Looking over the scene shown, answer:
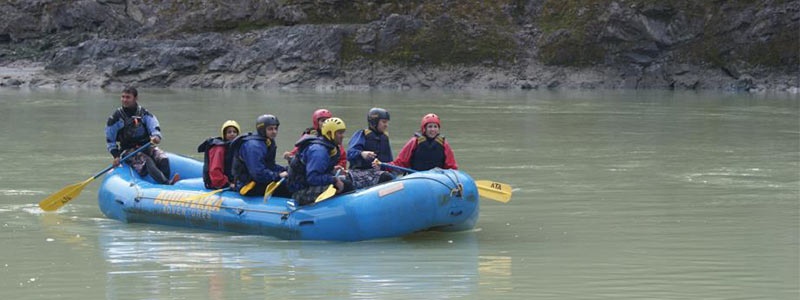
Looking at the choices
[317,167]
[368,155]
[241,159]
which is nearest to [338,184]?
[317,167]

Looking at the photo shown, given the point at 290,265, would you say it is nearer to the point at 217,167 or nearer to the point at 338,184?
the point at 338,184

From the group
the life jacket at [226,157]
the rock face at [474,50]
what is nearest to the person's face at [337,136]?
the life jacket at [226,157]

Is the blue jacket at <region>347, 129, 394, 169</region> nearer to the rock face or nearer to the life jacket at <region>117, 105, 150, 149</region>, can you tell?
the life jacket at <region>117, 105, 150, 149</region>

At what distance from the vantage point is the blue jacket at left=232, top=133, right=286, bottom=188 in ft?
40.3

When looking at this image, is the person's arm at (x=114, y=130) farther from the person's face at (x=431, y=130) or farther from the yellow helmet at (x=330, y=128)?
the person's face at (x=431, y=130)

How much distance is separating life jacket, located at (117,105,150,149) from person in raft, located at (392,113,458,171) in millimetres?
3379

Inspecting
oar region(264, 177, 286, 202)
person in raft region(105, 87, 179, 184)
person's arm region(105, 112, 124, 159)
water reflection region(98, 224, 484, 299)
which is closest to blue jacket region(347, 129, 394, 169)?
oar region(264, 177, 286, 202)

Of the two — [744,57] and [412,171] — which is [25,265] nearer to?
[412,171]

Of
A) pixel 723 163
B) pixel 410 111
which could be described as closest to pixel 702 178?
pixel 723 163

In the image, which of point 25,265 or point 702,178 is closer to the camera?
point 25,265

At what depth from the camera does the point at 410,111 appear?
3378cm

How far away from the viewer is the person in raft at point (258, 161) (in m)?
12.3

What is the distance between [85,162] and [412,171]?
8844 mm

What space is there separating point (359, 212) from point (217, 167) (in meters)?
1.92
